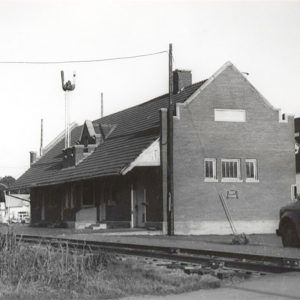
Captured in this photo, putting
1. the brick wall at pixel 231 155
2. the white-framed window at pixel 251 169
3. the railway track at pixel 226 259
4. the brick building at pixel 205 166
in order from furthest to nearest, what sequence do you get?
the white-framed window at pixel 251 169, the brick wall at pixel 231 155, the brick building at pixel 205 166, the railway track at pixel 226 259

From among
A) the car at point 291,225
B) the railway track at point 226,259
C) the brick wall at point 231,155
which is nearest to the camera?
the railway track at point 226,259

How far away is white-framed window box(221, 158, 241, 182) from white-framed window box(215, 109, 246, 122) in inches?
76.3

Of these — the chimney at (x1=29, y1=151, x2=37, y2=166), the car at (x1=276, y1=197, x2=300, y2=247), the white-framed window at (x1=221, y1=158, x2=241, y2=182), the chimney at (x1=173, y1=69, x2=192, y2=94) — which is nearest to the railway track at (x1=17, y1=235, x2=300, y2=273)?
the car at (x1=276, y1=197, x2=300, y2=247)

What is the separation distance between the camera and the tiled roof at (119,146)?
2800cm

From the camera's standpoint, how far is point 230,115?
28.2 metres

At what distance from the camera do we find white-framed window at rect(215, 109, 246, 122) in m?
28.0

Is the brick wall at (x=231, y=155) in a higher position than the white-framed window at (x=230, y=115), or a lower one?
lower

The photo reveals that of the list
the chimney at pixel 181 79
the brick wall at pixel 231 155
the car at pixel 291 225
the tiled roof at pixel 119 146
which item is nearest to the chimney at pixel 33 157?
the tiled roof at pixel 119 146

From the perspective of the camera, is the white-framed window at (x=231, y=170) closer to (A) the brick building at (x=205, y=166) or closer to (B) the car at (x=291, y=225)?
(A) the brick building at (x=205, y=166)

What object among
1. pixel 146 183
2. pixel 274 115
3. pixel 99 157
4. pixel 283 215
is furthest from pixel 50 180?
pixel 283 215

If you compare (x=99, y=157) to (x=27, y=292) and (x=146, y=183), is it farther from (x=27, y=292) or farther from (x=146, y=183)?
(x=27, y=292)

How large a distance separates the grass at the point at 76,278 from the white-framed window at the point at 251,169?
16.8m

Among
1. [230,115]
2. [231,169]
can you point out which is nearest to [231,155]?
[231,169]

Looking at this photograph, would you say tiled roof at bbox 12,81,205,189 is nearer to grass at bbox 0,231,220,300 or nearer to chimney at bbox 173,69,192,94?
chimney at bbox 173,69,192,94
